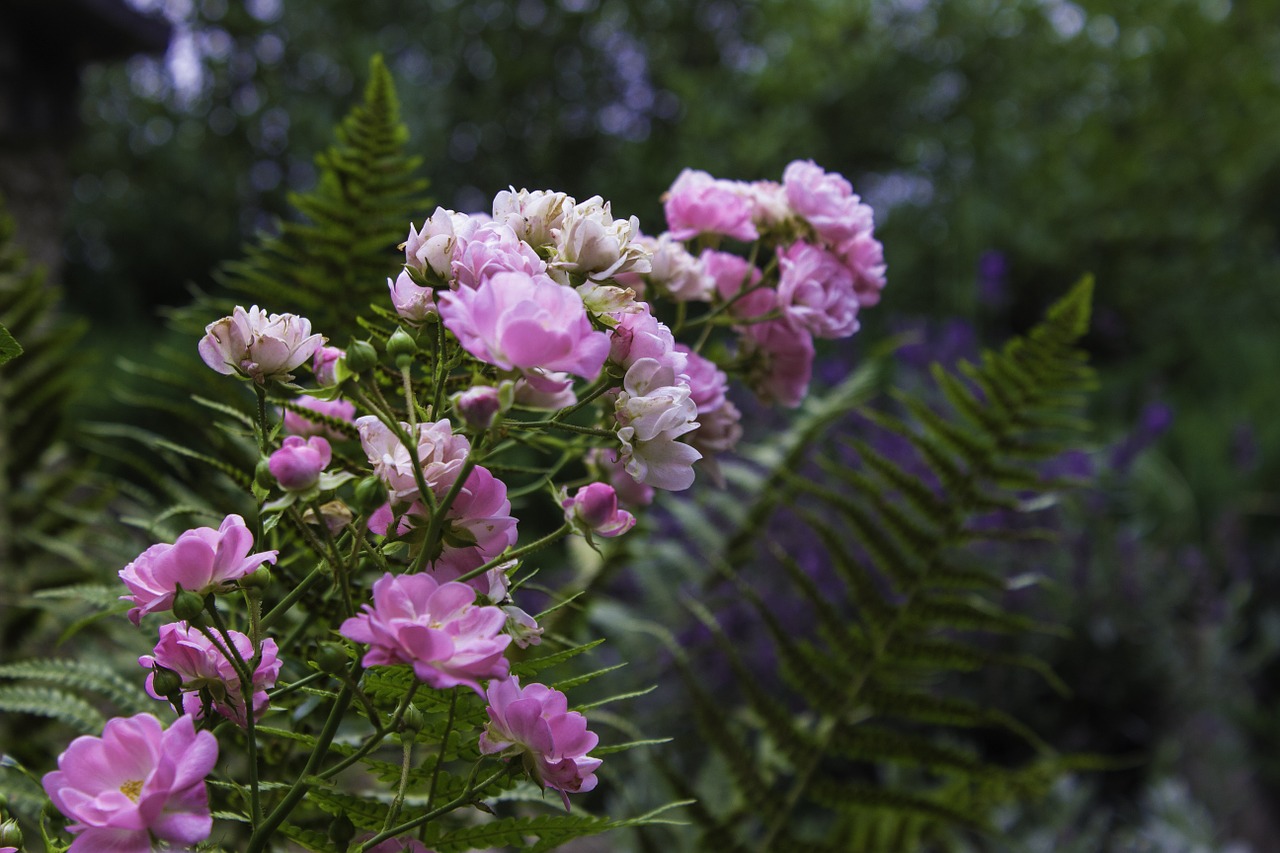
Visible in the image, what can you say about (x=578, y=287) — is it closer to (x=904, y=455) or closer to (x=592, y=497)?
(x=592, y=497)

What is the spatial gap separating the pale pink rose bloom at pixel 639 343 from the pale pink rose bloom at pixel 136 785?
0.19 m

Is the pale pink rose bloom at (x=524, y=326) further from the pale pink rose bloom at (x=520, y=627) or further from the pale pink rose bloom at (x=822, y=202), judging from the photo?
the pale pink rose bloom at (x=822, y=202)

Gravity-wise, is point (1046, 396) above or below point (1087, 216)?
below

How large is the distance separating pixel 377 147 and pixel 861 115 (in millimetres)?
4530

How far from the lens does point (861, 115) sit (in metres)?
4.89

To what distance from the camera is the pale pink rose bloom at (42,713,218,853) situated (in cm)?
28

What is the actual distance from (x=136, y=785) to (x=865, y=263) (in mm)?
440

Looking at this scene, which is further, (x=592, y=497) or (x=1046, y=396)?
(x=1046, y=396)

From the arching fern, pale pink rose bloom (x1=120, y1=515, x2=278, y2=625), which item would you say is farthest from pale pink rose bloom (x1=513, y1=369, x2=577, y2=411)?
the arching fern

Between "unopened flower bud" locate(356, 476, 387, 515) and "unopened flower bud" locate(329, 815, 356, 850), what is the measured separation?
0.46 feet

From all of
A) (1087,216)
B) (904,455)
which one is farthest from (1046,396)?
(1087,216)

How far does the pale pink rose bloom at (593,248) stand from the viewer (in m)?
0.39

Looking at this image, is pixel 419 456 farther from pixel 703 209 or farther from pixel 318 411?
pixel 703 209

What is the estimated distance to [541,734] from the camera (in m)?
0.34
